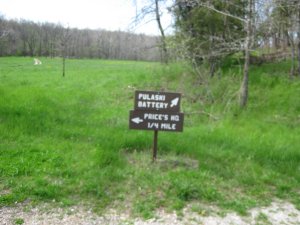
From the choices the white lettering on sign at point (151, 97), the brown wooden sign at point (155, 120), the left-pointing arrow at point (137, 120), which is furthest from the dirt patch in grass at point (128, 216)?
the white lettering on sign at point (151, 97)

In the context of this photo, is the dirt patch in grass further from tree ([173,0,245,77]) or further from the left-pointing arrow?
tree ([173,0,245,77])

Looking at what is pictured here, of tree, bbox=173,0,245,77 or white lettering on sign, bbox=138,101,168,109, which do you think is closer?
white lettering on sign, bbox=138,101,168,109

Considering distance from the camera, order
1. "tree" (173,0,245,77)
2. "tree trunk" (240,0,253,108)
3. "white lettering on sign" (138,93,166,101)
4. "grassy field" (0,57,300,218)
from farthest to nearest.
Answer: "tree" (173,0,245,77), "tree trunk" (240,0,253,108), "white lettering on sign" (138,93,166,101), "grassy field" (0,57,300,218)

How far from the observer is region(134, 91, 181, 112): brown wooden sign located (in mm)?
5277

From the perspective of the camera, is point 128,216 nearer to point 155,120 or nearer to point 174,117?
point 155,120

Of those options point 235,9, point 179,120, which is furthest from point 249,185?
point 235,9

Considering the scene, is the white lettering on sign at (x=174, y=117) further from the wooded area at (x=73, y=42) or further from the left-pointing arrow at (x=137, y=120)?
the wooded area at (x=73, y=42)

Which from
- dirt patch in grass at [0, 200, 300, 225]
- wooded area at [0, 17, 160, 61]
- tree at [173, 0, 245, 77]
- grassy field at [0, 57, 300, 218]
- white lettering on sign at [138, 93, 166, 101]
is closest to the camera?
dirt patch in grass at [0, 200, 300, 225]

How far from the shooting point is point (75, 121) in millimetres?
7727

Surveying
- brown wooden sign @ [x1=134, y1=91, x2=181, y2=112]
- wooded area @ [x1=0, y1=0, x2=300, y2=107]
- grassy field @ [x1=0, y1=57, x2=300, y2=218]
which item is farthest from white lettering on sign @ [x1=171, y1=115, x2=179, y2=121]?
wooded area @ [x1=0, y1=0, x2=300, y2=107]

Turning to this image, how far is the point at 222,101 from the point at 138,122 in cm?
501

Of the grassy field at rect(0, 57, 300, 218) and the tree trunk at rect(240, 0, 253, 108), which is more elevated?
the tree trunk at rect(240, 0, 253, 108)

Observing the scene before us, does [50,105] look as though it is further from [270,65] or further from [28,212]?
[270,65]

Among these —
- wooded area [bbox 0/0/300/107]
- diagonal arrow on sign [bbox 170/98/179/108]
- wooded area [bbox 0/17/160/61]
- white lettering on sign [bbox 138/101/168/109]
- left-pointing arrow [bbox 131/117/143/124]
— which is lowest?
left-pointing arrow [bbox 131/117/143/124]
